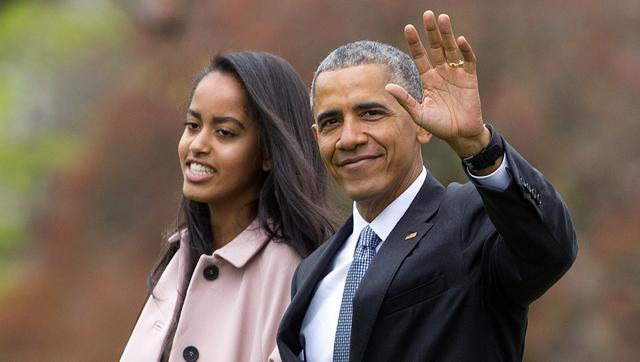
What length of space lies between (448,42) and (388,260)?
0.61 m

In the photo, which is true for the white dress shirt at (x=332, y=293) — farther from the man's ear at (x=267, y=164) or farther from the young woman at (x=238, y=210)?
the man's ear at (x=267, y=164)

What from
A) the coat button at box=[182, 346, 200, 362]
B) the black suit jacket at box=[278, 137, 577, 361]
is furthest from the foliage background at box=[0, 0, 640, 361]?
the black suit jacket at box=[278, 137, 577, 361]

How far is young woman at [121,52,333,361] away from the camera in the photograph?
4410 mm

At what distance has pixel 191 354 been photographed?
4383 mm

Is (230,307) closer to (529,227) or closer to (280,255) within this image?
(280,255)

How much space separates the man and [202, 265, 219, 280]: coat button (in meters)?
0.45

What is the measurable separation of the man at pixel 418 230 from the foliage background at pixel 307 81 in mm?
4581

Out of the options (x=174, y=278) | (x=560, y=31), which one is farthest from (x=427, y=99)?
(x=560, y=31)

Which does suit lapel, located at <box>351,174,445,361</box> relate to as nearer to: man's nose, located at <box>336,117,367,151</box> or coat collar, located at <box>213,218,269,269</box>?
man's nose, located at <box>336,117,367,151</box>

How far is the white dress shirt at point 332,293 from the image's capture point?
3.86 m

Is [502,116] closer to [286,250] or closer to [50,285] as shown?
[50,285]

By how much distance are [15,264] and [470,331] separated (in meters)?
7.01

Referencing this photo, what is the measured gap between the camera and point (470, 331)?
3568mm

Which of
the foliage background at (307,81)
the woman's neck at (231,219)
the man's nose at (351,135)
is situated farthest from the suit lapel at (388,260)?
the foliage background at (307,81)
